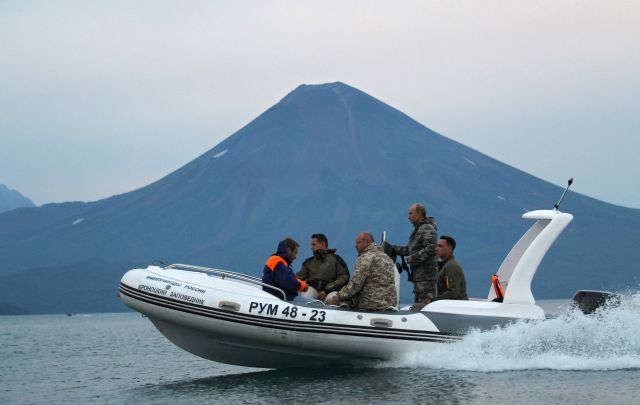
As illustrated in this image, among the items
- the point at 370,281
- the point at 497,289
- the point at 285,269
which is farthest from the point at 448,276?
the point at 285,269

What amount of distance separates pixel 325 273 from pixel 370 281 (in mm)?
855

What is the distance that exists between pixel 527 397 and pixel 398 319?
2.24 m

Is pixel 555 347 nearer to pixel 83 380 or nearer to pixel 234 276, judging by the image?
pixel 234 276

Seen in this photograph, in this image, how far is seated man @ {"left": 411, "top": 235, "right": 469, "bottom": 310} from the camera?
14008 mm

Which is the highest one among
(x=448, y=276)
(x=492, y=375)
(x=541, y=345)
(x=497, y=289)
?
(x=448, y=276)

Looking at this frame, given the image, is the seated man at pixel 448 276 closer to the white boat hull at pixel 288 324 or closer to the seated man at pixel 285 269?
the white boat hull at pixel 288 324

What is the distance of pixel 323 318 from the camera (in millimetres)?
13922

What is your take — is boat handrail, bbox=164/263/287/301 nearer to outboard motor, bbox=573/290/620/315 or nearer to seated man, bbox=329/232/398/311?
seated man, bbox=329/232/398/311

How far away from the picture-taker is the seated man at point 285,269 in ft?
46.0

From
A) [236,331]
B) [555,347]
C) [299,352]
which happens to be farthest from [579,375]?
[236,331]

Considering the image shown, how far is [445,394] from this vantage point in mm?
12883

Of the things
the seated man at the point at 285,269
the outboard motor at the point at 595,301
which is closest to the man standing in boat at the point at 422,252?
the seated man at the point at 285,269

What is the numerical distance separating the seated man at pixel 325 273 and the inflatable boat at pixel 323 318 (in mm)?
423

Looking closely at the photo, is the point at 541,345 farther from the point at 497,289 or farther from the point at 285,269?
the point at 285,269
